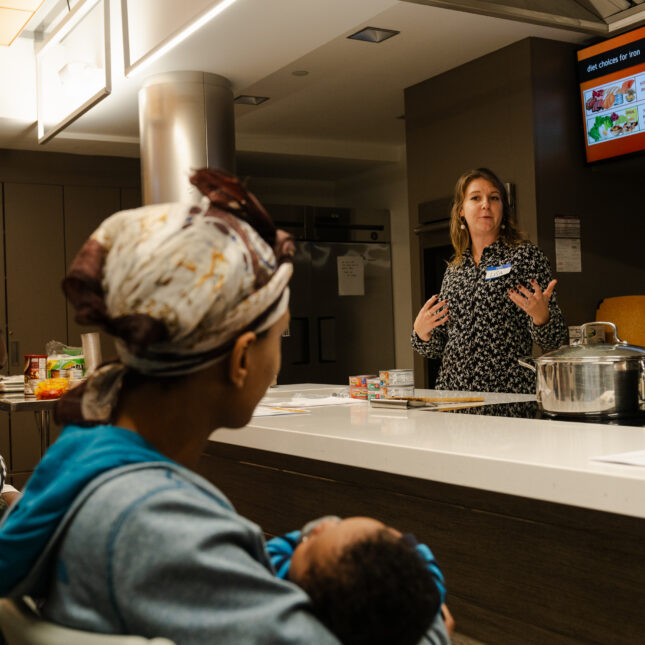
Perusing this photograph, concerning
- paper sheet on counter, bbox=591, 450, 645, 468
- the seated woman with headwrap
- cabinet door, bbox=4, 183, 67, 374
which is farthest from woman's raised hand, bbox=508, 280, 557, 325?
cabinet door, bbox=4, 183, 67, 374

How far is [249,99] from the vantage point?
5.17m

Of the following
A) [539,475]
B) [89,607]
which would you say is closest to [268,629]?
[89,607]

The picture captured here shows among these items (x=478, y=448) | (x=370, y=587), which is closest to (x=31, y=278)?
(x=478, y=448)

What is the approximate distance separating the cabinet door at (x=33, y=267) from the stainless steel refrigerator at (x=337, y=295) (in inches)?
62.3

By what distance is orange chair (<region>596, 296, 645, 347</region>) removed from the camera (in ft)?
14.1

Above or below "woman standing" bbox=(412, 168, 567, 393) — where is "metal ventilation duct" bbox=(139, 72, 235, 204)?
above

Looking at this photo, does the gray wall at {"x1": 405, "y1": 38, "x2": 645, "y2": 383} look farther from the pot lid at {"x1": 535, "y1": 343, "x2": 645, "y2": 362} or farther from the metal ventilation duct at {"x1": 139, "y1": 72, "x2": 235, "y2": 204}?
the pot lid at {"x1": 535, "y1": 343, "x2": 645, "y2": 362}

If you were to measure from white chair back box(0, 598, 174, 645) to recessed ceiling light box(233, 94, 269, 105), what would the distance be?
4.61m

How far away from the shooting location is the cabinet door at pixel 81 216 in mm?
6117

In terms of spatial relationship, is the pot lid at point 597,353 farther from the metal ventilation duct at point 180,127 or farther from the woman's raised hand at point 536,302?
the metal ventilation duct at point 180,127

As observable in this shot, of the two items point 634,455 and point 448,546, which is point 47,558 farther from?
point 448,546

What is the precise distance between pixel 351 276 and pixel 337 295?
207mm

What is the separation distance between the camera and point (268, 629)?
65cm

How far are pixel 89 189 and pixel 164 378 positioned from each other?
5684 millimetres
